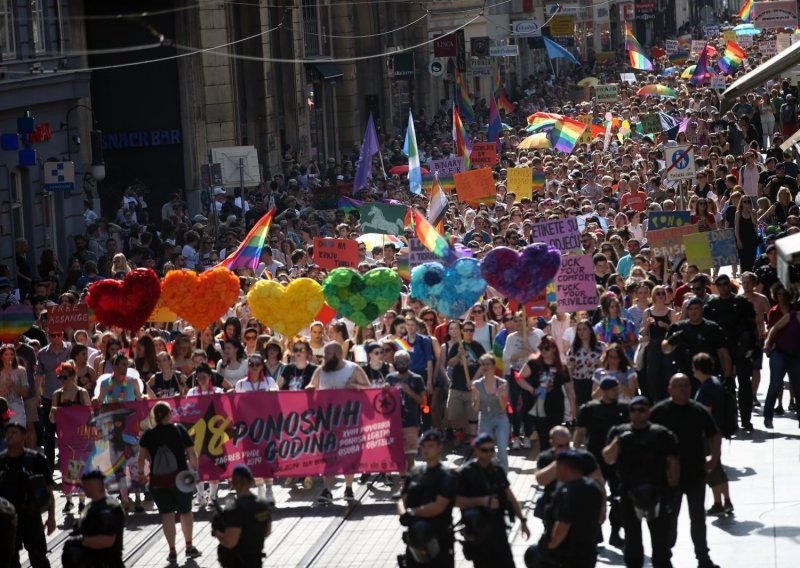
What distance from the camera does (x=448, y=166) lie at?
1174 inches

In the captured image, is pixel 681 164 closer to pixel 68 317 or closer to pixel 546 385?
pixel 68 317

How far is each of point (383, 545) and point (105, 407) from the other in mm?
3119

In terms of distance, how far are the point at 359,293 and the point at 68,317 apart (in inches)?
126

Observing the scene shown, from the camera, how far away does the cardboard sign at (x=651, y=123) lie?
125 feet

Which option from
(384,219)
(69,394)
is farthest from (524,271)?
(384,219)

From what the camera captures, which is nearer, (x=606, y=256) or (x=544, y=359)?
(x=544, y=359)

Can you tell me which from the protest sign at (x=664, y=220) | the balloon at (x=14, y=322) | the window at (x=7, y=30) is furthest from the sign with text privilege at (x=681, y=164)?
the window at (x=7, y=30)

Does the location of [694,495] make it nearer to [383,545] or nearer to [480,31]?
[383,545]

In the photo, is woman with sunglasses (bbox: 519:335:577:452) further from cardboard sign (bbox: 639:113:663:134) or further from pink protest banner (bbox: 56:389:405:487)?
cardboard sign (bbox: 639:113:663:134)

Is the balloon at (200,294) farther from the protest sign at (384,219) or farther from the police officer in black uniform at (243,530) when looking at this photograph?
the protest sign at (384,219)

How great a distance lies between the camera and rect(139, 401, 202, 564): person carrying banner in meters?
13.7

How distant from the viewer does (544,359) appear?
15297 millimetres

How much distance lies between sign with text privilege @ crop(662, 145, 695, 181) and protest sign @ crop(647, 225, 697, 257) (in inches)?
186

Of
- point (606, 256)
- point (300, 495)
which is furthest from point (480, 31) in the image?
point (300, 495)
